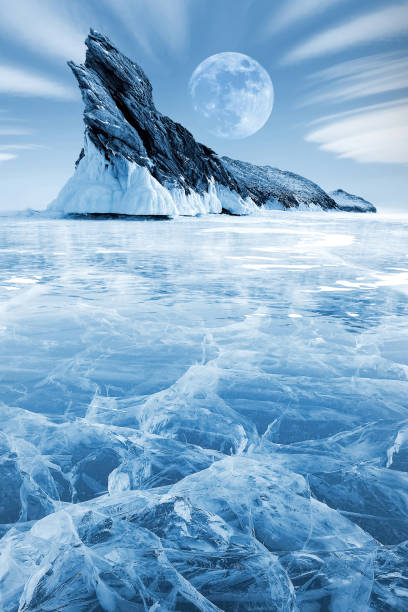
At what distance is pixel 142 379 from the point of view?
3.58 meters

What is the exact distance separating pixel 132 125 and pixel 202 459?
1556 inches

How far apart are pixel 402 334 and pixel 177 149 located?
41.4m

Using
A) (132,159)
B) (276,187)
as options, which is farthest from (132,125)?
(276,187)

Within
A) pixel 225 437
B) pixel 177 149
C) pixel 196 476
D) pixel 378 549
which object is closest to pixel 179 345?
pixel 225 437

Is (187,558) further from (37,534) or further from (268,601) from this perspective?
(37,534)

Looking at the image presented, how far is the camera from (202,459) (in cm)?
251

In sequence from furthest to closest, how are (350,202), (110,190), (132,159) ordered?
1. (350,202)
2. (132,159)
3. (110,190)

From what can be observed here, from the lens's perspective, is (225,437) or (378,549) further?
(225,437)

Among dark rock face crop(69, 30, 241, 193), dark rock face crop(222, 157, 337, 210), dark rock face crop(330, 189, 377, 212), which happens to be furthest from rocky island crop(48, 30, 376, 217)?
dark rock face crop(330, 189, 377, 212)

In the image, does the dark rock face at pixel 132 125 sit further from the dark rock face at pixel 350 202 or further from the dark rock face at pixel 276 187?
the dark rock face at pixel 350 202

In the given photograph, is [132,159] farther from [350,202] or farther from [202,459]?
[350,202]

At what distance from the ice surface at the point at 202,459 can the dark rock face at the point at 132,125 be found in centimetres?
2773

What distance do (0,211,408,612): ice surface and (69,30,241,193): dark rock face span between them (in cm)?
2773

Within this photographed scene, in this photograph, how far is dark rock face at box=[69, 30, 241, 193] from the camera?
2983 centimetres
